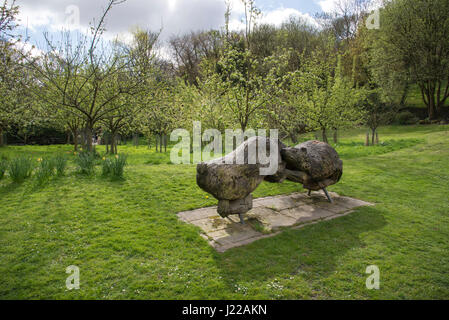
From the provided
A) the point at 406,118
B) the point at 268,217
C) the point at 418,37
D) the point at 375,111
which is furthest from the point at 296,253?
the point at 406,118

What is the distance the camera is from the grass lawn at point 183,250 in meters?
3.62

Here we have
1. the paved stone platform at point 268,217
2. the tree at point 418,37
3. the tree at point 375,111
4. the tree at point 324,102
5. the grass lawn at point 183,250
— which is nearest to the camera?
the grass lawn at point 183,250

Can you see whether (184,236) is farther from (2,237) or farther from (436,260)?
(436,260)

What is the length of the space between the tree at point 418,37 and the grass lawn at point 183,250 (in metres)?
21.4

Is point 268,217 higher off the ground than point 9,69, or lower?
lower

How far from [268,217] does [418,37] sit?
86.1ft

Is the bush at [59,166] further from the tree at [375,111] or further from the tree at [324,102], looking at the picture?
the tree at [375,111]

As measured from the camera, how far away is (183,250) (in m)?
4.61

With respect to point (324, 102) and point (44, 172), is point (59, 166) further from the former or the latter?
point (324, 102)

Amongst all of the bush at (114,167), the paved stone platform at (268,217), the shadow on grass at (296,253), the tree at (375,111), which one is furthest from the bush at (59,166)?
the tree at (375,111)

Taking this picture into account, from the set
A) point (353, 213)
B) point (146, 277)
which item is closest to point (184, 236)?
point (146, 277)

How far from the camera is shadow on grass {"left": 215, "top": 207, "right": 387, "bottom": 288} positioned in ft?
13.2

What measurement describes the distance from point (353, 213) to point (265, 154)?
112 inches

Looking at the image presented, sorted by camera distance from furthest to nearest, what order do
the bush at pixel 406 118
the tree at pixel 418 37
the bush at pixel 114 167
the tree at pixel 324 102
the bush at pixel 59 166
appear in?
the bush at pixel 406 118
the tree at pixel 418 37
the tree at pixel 324 102
the bush at pixel 114 167
the bush at pixel 59 166
